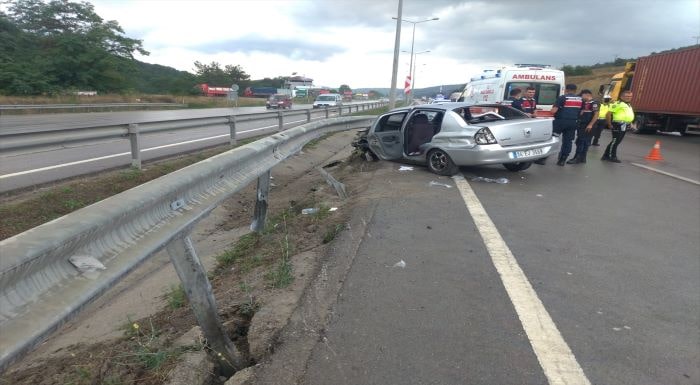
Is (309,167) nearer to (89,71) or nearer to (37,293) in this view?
(37,293)

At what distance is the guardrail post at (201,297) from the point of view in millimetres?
2557

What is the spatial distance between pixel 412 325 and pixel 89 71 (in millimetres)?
45001

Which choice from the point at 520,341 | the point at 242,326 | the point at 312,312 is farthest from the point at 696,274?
the point at 242,326

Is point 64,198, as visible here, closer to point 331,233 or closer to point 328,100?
point 331,233

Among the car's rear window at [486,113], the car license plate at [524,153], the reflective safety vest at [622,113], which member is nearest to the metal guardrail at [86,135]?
the car's rear window at [486,113]

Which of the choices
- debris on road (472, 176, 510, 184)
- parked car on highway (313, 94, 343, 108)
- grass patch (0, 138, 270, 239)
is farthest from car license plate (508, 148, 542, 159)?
parked car on highway (313, 94, 343, 108)

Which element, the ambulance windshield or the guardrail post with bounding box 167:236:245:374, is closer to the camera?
the guardrail post with bounding box 167:236:245:374

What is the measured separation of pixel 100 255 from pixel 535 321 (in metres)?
2.67

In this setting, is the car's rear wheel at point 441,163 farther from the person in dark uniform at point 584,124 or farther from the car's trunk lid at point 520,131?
the person in dark uniform at point 584,124

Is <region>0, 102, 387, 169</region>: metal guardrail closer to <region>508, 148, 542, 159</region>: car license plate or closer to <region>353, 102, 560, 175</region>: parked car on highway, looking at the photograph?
<region>353, 102, 560, 175</region>: parked car on highway

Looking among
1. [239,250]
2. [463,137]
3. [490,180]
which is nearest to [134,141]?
[239,250]

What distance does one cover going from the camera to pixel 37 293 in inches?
63.1

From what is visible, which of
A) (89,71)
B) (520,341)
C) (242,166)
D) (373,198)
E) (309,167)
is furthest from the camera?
(89,71)

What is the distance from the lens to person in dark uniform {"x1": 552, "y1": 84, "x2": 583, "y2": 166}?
10.4m
